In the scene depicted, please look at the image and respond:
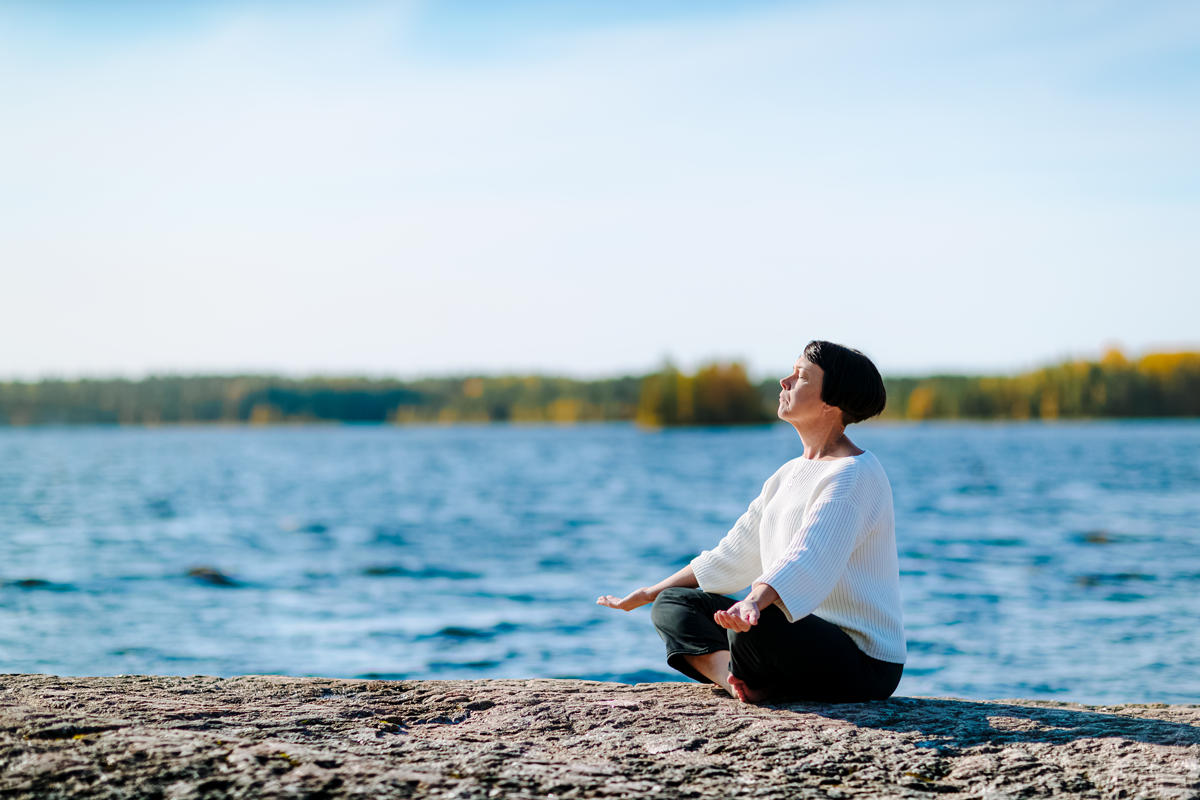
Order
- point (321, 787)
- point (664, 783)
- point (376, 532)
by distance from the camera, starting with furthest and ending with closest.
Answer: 1. point (376, 532)
2. point (664, 783)
3. point (321, 787)

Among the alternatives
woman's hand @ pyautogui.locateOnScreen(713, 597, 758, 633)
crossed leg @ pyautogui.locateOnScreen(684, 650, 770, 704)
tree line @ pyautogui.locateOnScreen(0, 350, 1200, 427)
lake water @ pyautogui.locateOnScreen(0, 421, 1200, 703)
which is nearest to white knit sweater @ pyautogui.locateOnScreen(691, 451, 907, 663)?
woman's hand @ pyautogui.locateOnScreen(713, 597, 758, 633)

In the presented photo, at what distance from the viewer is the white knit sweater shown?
3.99 metres

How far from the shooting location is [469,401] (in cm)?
17362

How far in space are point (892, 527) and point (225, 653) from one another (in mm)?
10145

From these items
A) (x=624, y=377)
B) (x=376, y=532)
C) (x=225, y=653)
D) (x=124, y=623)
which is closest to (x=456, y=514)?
(x=376, y=532)

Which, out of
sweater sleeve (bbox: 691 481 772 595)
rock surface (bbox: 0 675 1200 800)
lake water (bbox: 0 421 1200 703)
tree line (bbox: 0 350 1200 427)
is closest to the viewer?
rock surface (bbox: 0 675 1200 800)

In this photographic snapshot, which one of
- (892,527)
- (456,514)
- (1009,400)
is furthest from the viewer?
(1009,400)

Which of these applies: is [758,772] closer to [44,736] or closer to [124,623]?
[44,736]

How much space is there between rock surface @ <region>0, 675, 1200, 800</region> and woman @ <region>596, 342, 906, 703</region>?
0.60ft

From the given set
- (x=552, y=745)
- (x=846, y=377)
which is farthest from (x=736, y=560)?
(x=552, y=745)

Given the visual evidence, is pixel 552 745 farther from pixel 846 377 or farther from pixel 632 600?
pixel 846 377

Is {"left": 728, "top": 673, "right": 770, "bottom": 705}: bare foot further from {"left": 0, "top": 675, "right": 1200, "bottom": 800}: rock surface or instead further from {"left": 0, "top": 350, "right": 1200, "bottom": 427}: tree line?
{"left": 0, "top": 350, "right": 1200, "bottom": 427}: tree line

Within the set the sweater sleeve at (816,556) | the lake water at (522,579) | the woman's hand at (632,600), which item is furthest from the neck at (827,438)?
the lake water at (522,579)

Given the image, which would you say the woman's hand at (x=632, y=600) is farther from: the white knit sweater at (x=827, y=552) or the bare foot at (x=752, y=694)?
the bare foot at (x=752, y=694)
